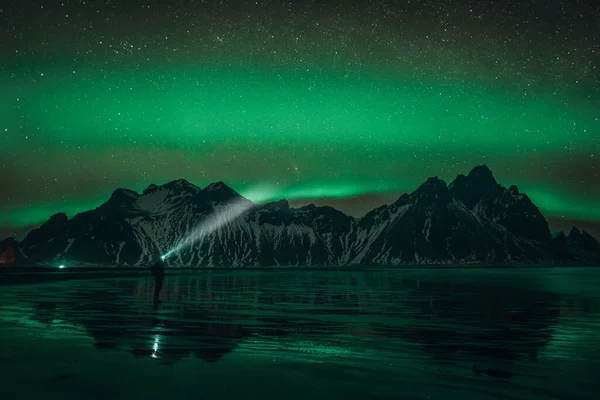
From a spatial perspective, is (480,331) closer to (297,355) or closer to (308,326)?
(308,326)

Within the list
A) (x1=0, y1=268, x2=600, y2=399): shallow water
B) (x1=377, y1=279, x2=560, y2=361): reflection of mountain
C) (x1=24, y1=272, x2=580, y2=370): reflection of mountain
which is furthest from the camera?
(x1=24, y1=272, x2=580, y2=370): reflection of mountain

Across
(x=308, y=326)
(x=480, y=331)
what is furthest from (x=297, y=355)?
(x=480, y=331)

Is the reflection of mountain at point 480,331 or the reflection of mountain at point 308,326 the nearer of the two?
the reflection of mountain at point 480,331

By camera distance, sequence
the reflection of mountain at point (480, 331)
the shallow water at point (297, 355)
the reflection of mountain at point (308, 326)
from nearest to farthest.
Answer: the shallow water at point (297, 355)
the reflection of mountain at point (480, 331)
the reflection of mountain at point (308, 326)

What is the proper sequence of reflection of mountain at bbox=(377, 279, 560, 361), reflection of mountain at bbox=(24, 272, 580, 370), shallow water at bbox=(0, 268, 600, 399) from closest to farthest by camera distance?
shallow water at bbox=(0, 268, 600, 399), reflection of mountain at bbox=(377, 279, 560, 361), reflection of mountain at bbox=(24, 272, 580, 370)

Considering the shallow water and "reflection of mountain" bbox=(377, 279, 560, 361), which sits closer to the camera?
the shallow water

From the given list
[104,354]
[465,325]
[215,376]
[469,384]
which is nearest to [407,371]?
[469,384]

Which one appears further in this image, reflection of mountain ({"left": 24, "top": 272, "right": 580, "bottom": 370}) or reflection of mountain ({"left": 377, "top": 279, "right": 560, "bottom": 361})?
reflection of mountain ({"left": 24, "top": 272, "right": 580, "bottom": 370})

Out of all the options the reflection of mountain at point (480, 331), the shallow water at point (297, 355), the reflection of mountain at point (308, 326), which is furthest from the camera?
the reflection of mountain at point (308, 326)

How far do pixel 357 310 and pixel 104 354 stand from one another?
60.7 ft

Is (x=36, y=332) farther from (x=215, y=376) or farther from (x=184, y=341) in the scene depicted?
(x=215, y=376)

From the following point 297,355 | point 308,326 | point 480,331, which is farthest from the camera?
point 308,326

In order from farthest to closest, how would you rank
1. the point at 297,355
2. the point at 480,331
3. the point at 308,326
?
the point at 308,326 < the point at 480,331 < the point at 297,355

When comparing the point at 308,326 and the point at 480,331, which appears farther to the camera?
the point at 308,326
